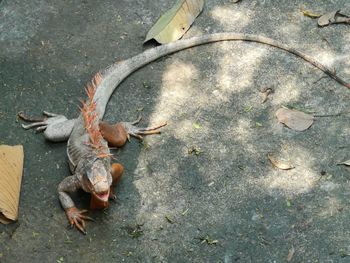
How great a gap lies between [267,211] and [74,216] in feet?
4.61

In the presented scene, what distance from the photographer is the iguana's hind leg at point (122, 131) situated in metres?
5.05

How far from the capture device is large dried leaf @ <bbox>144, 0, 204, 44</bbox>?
19.9 feet

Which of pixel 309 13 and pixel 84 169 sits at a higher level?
pixel 84 169

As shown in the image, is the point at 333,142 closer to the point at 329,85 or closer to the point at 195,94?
the point at 329,85

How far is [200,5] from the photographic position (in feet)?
21.0

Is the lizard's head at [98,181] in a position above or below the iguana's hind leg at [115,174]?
above

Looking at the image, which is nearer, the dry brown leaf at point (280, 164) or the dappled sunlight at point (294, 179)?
the dappled sunlight at point (294, 179)

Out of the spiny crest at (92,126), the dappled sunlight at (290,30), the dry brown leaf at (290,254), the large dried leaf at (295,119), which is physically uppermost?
the spiny crest at (92,126)

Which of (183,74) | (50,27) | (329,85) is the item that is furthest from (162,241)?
(50,27)

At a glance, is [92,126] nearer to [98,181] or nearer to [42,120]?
[98,181]

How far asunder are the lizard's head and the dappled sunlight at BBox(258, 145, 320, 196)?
1224 mm

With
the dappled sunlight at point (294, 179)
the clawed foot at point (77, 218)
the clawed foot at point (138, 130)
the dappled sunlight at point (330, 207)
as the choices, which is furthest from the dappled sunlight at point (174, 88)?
the dappled sunlight at point (330, 207)

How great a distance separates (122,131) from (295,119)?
143 centimetres

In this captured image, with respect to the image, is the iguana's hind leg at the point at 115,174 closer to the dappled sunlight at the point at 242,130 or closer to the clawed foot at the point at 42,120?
the clawed foot at the point at 42,120
